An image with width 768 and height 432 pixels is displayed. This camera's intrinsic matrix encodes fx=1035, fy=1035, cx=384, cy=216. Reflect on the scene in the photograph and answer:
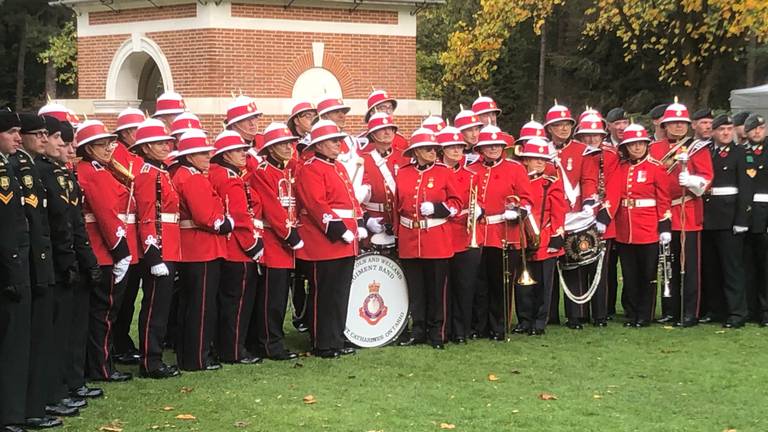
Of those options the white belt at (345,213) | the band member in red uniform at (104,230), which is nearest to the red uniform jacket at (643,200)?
the white belt at (345,213)

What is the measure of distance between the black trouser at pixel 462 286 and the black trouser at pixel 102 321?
3.15 m

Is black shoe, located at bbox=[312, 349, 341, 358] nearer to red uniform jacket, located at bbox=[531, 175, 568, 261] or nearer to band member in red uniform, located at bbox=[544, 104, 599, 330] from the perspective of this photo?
red uniform jacket, located at bbox=[531, 175, 568, 261]

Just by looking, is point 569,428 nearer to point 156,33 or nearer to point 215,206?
point 215,206

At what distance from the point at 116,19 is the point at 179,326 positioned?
1262cm

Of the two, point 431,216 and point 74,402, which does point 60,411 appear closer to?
point 74,402

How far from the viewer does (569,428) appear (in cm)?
684

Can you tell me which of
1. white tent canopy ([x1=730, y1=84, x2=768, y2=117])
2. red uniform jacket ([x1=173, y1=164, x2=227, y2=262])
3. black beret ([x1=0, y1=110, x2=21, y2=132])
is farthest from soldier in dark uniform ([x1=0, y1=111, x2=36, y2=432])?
white tent canopy ([x1=730, y1=84, x2=768, y2=117])

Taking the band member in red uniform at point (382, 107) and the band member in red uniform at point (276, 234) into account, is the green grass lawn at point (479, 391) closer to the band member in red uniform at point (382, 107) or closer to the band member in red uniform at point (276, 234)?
the band member in red uniform at point (276, 234)

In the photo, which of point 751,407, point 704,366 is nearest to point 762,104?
point 704,366

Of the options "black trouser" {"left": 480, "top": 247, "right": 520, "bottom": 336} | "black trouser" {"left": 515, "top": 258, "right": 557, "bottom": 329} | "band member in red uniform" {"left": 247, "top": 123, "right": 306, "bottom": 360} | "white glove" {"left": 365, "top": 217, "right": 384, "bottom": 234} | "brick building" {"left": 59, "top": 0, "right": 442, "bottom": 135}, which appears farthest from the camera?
"brick building" {"left": 59, "top": 0, "right": 442, "bottom": 135}

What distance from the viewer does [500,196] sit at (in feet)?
32.3

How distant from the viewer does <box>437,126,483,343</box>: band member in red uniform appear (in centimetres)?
962

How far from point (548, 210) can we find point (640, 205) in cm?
103

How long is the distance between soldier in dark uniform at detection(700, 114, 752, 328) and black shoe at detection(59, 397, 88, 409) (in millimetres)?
6496
